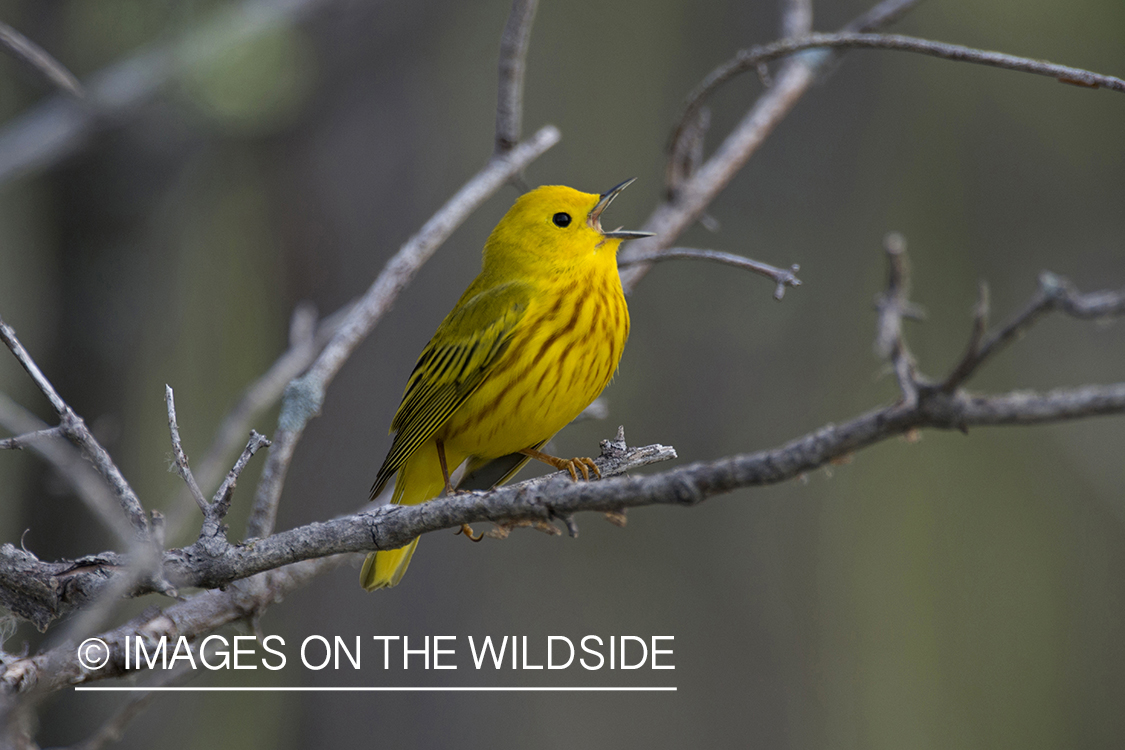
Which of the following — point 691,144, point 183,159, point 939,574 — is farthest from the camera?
point 939,574

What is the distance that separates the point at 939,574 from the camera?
209 inches

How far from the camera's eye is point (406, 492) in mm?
2889


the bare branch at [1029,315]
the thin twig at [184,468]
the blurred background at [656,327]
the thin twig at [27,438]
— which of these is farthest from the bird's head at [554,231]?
the bare branch at [1029,315]

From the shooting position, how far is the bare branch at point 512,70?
2779 millimetres

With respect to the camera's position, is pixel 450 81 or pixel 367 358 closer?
pixel 367 358

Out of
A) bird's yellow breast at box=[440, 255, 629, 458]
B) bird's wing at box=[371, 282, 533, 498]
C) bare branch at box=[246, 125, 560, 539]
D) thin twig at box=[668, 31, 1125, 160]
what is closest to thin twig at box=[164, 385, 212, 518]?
bare branch at box=[246, 125, 560, 539]

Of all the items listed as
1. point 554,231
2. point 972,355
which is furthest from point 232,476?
point 554,231

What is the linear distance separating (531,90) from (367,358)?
191 cm

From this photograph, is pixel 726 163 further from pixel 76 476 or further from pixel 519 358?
pixel 76 476

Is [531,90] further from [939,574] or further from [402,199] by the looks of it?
[939,574]

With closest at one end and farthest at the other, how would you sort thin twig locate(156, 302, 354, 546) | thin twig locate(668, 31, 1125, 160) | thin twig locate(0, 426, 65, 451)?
thin twig locate(0, 426, 65, 451) < thin twig locate(668, 31, 1125, 160) < thin twig locate(156, 302, 354, 546)

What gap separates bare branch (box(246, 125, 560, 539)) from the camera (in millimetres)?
2107

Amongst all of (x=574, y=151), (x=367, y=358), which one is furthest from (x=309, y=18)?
(x=367, y=358)

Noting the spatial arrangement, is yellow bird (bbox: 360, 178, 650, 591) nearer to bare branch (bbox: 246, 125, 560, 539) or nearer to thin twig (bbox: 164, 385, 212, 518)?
bare branch (bbox: 246, 125, 560, 539)
